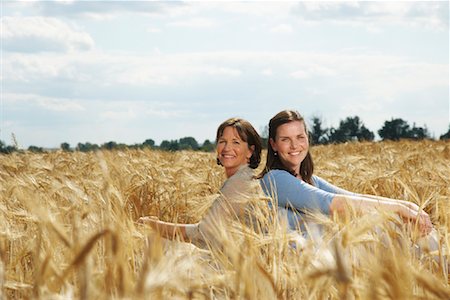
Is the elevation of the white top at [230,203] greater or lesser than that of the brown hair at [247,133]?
lesser

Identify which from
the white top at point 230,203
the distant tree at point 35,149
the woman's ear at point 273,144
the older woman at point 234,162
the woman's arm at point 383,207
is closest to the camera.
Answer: the woman's arm at point 383,207

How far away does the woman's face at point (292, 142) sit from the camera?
368cm

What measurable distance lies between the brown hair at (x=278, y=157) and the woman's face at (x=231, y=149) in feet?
0.50

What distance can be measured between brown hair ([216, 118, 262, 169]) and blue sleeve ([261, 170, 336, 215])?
8.6 inches

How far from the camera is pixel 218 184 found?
5.55 m

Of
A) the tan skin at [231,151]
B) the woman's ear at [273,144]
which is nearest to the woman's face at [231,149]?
the tan skin at [231,151]

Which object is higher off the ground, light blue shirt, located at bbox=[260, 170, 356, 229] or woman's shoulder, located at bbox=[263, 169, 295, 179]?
woman's shoulder, located at bbox=[263, 169, 295, 179]

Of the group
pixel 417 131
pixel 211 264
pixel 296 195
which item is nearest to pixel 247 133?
pixel 296 195

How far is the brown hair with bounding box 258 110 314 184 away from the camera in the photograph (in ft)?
12.1

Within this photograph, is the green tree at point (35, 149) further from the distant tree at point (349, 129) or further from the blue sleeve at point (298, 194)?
the distant tree at point (349, 129)

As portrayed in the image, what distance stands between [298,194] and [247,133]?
47cm

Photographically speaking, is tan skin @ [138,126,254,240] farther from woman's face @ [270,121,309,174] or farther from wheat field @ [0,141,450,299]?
wheat field @ [0,141,450,299]

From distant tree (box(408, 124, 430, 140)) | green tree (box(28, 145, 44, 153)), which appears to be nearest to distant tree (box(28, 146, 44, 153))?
green tree (box(28, 145, 44, 153))

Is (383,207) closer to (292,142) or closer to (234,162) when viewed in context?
(292,142)
